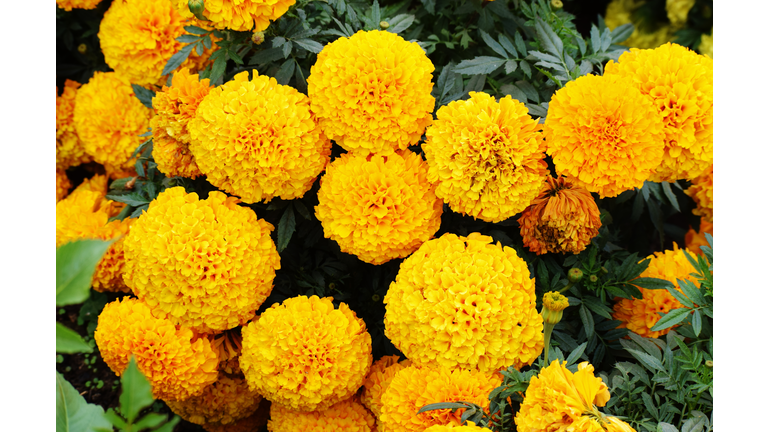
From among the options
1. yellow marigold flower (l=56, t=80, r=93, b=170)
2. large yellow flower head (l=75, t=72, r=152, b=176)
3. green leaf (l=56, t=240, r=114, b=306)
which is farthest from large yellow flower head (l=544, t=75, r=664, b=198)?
yellow marigold flower (l=56, t=80, r=93, b=170)

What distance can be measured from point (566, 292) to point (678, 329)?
352 millimetres

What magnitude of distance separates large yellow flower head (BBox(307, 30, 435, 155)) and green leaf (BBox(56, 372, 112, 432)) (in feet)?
3.45

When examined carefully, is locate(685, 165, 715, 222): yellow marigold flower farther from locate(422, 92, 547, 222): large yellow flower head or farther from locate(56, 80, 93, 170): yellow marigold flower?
locate(56, 80, 93, 170): yellow marigold flower

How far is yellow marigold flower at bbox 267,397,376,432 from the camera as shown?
1.79 metres

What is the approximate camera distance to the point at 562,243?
163 cm

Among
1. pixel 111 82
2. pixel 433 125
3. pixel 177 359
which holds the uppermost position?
pixel 433 125

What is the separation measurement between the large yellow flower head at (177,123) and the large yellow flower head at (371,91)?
413 millimetres

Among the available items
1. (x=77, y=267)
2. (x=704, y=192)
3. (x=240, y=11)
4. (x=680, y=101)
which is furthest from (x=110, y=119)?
(x=704, y=192)

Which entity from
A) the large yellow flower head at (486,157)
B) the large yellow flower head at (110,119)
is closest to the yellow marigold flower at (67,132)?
the large yellow flower head at (110,119)

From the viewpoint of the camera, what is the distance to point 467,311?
57.9 inches

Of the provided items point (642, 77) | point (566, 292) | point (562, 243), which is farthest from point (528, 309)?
point (642, 77)

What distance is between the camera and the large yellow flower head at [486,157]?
153cm

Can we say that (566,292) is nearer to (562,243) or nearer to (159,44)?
(562,243)

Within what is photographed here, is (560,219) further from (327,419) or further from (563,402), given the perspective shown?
(327,419)
